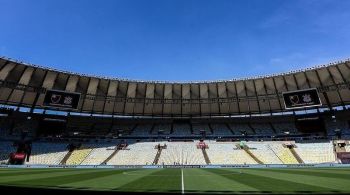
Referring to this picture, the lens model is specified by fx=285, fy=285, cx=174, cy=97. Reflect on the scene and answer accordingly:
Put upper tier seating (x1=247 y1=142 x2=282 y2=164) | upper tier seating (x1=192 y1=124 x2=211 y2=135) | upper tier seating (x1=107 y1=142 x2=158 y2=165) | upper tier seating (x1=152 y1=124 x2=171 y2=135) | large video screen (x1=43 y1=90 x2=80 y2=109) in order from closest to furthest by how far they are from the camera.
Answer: upper tier seating (x1=247 y1=142 x2=282 y2=164) < upper tier seating (x1=107 y1=142 x2=158 y2=165) < large video screen (x1=43 y1=90 x2=80 y2=109) < upper tier seating (x1=192 y1=124 x2=211 y2=135) < upper tier seating (x1=152 y1=124 x2=171 y2=135)

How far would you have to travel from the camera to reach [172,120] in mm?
60938

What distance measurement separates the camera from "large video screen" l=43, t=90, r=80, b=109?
159 ft

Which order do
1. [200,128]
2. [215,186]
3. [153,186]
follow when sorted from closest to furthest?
[215,186], [153,186], [200,128]

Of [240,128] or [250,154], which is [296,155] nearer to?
[250,154]

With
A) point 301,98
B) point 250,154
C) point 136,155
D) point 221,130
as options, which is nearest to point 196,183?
point 250,154

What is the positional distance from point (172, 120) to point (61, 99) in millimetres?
22834

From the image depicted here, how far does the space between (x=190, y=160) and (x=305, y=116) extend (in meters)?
26.0

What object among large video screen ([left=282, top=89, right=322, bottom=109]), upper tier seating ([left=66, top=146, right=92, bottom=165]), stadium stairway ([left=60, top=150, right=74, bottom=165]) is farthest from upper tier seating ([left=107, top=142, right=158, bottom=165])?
large video screen ([left=282, top=89, right=322, bottom=109])

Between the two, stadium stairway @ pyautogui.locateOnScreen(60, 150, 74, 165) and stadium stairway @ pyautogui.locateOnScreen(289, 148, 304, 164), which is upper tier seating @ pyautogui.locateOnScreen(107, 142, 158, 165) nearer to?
stadium stairway @ pyautogui.locateOnScreen(60, 150, 74, 165)

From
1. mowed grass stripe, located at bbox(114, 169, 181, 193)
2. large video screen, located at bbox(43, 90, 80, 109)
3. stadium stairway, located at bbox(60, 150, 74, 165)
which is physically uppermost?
large video screen, located at bbox(43, 90, 80, 109)

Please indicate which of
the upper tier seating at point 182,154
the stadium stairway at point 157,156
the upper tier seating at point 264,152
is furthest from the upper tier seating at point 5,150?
the upper tier seating at point 264,152

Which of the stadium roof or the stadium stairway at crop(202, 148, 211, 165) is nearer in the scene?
the stadium stairway at crop(202, 148, 211, 165)

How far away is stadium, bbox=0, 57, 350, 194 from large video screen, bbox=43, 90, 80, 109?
0.16 m

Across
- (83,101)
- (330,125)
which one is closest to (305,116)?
(330,125)
